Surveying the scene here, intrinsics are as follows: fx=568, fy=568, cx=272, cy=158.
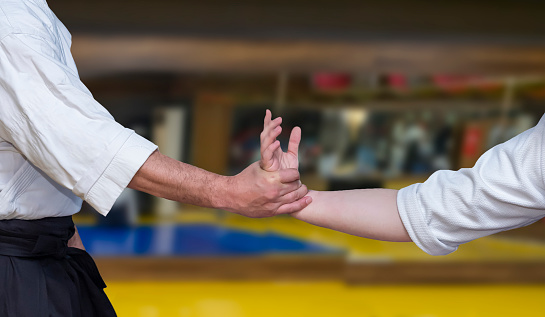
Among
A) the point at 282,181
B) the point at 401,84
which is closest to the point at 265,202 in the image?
the point at 282,181

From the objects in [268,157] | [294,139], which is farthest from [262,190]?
[294,139]

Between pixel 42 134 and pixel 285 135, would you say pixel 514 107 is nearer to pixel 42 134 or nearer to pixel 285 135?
pixel 285 135

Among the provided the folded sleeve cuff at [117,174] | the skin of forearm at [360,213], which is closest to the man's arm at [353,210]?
the skin of forearm at [360,213]

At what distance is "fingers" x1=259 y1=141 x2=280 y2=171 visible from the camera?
4.00 feet

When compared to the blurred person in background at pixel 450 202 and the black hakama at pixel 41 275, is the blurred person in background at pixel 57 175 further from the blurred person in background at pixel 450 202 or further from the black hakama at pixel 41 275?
the blurred person in background at pixel 450 202

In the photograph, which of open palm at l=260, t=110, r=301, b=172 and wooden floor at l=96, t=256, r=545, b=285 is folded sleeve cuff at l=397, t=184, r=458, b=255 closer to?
open palm at l=260, t=110, r=301, b=172

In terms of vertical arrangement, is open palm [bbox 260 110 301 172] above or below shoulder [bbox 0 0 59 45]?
below

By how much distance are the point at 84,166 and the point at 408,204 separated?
2.31 ft

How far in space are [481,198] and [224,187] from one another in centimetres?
54

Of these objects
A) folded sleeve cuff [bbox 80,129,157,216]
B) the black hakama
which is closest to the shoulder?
folded sleeve cuff [bbox 80,129,157,216]

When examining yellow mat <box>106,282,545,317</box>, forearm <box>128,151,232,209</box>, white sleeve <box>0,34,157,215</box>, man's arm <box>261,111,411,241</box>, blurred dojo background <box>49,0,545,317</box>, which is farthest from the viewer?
blurred dojo background <box>49,0,545,317</box>

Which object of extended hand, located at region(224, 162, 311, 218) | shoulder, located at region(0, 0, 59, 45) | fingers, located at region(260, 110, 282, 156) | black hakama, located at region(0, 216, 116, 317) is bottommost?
black hakama, located at region(0, 216, 116, 317)

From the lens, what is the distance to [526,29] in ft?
16.0

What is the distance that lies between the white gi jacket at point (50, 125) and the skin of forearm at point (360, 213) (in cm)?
51
